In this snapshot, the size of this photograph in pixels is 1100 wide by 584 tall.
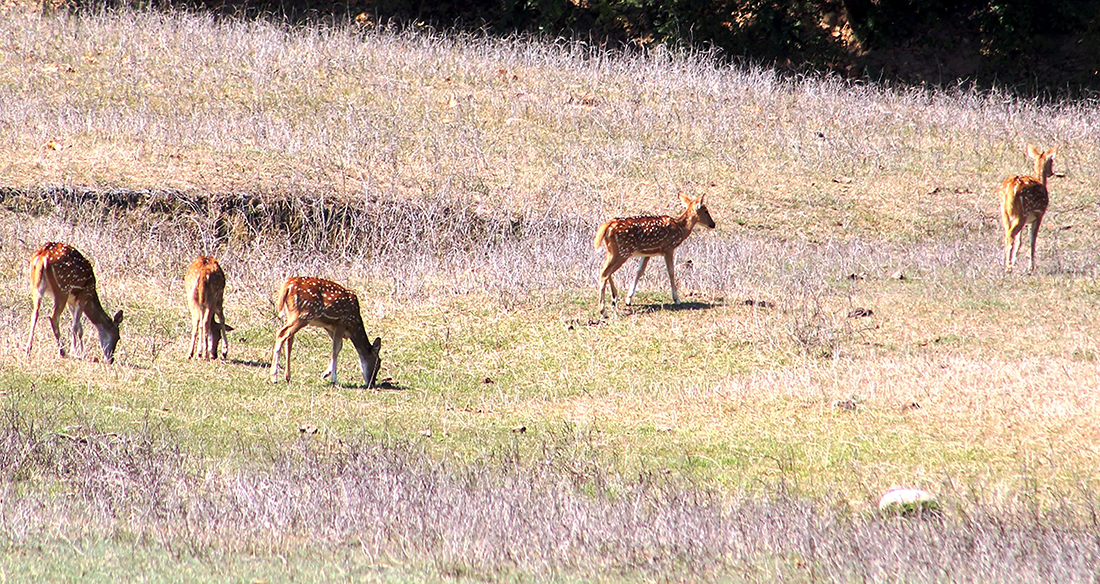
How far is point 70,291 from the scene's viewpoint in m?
13.3

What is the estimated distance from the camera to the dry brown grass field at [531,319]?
7.62m

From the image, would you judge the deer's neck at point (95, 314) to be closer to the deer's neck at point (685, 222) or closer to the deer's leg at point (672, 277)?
the deer's leg at point (672, 277)

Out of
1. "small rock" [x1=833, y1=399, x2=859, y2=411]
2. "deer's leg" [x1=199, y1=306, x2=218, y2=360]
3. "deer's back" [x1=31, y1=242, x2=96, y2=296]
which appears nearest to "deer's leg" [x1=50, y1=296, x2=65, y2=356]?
"deer's back" [x1=31, y1=242, x2=96, y2=296]

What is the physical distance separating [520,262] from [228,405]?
23.7 feet

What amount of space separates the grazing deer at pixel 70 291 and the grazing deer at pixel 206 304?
0.83 meters

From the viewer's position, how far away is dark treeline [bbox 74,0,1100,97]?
35.2m

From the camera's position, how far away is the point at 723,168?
24.3 metres

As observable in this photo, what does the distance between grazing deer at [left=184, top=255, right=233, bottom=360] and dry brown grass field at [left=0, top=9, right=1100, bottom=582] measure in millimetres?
335

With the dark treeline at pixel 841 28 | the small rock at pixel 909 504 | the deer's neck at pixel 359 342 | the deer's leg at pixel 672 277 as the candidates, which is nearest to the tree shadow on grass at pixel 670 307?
the deer's leg at pixel 672 277

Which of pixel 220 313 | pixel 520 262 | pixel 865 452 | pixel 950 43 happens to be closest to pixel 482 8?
pixel 950 43

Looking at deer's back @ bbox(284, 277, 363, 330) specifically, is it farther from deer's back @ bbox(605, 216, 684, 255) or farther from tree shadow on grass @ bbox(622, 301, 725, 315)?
tree shadow on grass @ bbox(622, 301, 725, 315)

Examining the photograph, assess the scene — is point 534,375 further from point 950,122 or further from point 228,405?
point 950,122

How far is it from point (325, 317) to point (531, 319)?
3.51 m

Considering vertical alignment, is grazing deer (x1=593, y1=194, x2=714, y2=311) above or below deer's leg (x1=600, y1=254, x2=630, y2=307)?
above
